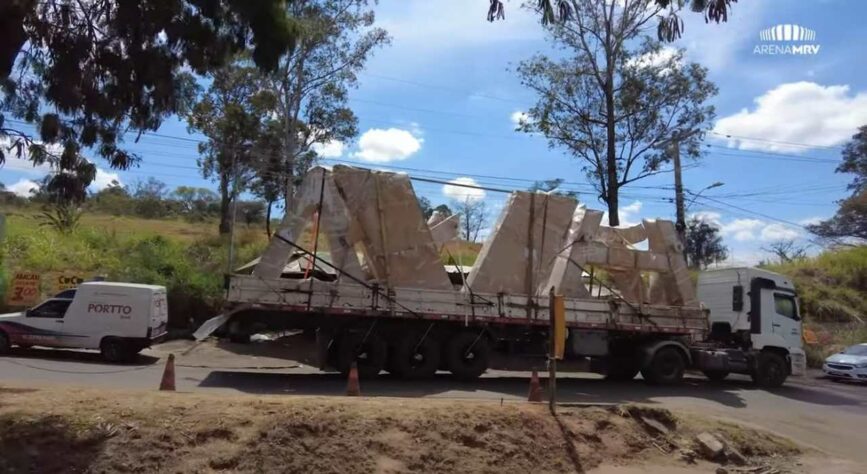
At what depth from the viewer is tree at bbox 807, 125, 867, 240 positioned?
50688 mm

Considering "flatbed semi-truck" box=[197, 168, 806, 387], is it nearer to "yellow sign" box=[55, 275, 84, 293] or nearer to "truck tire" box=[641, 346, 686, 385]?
"truck tire" box=[641, 346, 686, 385]

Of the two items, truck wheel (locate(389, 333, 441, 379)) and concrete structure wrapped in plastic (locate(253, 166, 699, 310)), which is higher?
concrete structure wrapped in plastic (locate(253, 166, 699, 310))

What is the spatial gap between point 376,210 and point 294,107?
761 inches

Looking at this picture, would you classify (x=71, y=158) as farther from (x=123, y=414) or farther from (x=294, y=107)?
(x=294, y=107)

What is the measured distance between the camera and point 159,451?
6.97 metres

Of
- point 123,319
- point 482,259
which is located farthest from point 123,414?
point 123,319

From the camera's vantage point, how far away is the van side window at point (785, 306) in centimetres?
1925

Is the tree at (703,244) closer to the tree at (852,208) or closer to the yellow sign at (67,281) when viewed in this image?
the tree at (852,208)

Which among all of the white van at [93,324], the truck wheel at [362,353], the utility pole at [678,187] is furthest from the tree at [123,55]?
the utility pole at [678,187]

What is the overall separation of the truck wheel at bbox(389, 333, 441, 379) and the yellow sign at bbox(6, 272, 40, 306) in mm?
14202

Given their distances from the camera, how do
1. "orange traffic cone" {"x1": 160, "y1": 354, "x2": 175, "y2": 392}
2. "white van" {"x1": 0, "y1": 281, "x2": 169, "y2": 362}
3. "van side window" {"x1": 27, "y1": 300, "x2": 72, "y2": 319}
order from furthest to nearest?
"van side window" {"x1": 27, "y1": 300, "x2": 72, "y2": 319}, "white van" {"x1": 0, "y1": 281, "x2": 169, "y2": 362}, "orange traffic cone" {"x1": 160, "y1": 354, "x2": 175, "y2": 392}

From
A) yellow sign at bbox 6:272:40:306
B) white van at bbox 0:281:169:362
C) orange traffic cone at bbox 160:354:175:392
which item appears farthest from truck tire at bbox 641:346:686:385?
yellow sign at bbox 6:272:40:306

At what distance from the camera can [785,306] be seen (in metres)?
19.5

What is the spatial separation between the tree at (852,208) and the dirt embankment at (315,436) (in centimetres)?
4781
